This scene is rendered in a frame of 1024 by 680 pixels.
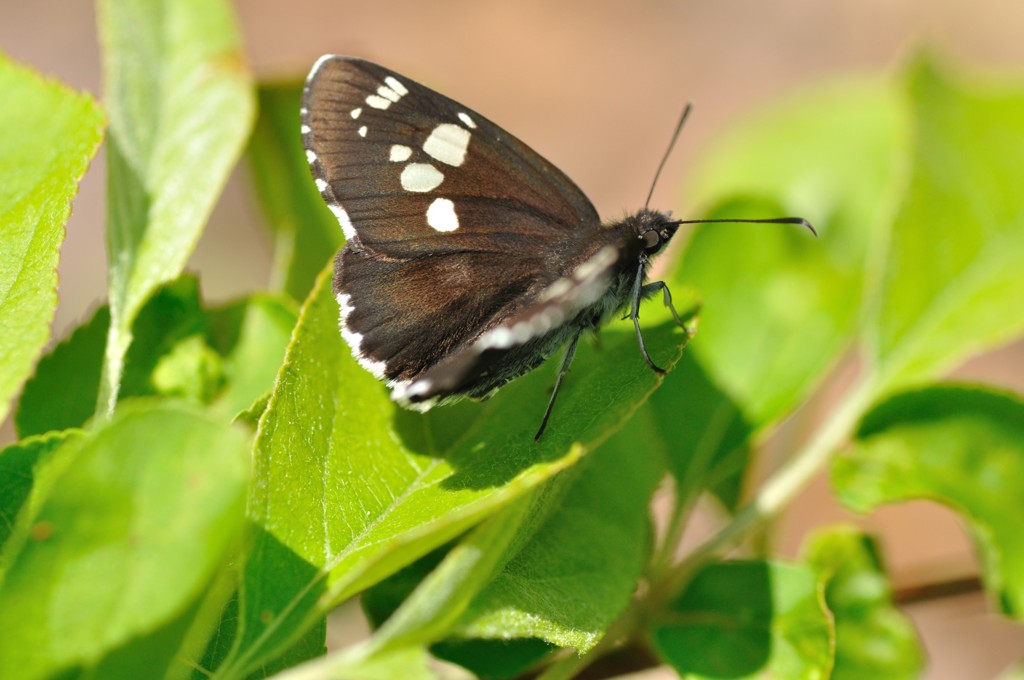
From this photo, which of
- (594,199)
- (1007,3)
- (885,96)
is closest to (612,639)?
(885,96)

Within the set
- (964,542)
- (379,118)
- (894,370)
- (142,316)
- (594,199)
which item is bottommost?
(964,542)

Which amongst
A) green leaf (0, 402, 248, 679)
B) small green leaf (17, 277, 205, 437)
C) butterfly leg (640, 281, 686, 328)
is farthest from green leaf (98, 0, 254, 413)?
butterfly leg (640, 281, 686, 328)

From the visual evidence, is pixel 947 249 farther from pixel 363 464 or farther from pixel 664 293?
pixel 363 464

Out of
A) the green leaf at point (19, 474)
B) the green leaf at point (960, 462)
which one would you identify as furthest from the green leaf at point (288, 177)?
the green leaf at point (960, 462)

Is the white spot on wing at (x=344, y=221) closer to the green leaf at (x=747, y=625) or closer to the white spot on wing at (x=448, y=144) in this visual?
the white spot on wing at (x=448, y=144)

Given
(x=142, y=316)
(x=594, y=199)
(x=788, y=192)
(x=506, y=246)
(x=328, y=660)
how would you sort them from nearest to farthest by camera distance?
1. (x=328, y=660)
2. (x=142, y=316)
3. (x=506, y=246)
4. (x=788, y=192)
5. (x=594, y=199)

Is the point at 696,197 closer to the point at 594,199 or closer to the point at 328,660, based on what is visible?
the point at 328,660

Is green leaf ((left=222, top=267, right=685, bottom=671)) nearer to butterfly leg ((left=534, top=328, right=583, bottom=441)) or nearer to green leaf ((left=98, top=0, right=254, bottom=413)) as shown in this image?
butterfly leg ((left=534, top=328, right=583, bottom=441))
